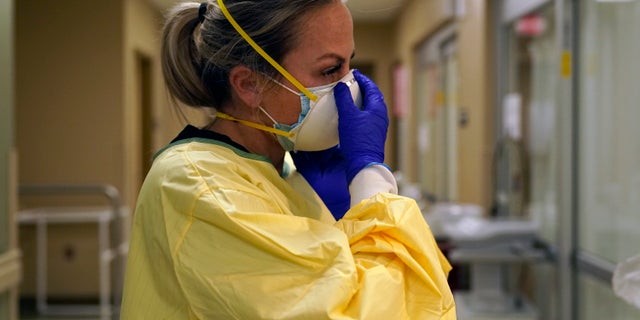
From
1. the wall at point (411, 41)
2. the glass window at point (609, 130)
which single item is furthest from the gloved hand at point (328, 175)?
the wall at point (411, 41)

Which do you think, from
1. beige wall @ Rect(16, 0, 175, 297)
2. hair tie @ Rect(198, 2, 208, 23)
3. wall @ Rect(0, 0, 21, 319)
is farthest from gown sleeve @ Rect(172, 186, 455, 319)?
beige wall @ Rect(16, 0, 175, 297)

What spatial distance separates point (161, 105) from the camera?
770 cm

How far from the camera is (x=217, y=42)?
1156mm

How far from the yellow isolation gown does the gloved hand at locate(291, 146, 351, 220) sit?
22cm

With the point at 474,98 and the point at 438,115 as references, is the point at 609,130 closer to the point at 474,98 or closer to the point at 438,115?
the point at 474,98

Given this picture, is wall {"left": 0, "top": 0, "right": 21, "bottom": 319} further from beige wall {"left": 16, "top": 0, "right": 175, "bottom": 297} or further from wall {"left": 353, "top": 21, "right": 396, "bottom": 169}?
wall {"left": 353, "top": 21, "right": 396, "bottom": 169}

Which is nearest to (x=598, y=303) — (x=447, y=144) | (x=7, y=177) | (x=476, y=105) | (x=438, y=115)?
(x=476, y=105)

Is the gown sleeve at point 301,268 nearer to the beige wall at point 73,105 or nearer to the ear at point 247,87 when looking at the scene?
the ear at point 247,87

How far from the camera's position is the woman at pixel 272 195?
0.95 meters

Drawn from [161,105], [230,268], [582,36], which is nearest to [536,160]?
[582,36]

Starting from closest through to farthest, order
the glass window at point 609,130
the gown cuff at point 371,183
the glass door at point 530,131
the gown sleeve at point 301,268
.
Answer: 1. the gown sleeve at point 301,268
2. the gown cuff at point 371,183
3. the glass window at point 609,130
4. the glass door at point 530,131

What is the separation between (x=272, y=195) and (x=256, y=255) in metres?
0.16

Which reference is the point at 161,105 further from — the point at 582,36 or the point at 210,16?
the point at 210,16

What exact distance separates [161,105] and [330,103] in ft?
22.1
